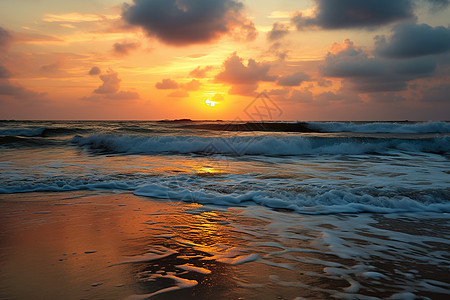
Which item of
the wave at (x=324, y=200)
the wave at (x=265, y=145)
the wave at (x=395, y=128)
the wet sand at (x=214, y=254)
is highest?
the wave at (x=395, y=128)

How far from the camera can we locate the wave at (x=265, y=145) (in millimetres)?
12586

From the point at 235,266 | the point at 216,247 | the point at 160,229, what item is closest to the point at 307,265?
the point at 235,266

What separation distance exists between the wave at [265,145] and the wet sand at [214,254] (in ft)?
27.9

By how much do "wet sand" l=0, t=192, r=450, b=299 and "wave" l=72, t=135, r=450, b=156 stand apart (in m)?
8.51

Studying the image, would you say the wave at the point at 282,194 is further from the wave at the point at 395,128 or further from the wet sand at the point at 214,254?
the wave at the point at 395,128

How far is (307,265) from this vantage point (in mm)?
2340

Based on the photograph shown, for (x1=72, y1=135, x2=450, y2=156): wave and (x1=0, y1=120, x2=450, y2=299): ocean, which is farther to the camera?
(x1=72, y1=135, x2=450, y2=156): wave

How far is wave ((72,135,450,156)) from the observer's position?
1259 cm

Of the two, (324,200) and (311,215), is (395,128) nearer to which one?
(324,200)

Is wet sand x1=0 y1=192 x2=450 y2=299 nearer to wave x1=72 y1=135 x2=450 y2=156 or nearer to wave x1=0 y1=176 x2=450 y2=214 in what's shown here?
wave x1=0 y1=176 x2=450 y2=214

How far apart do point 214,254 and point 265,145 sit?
34.5 feet

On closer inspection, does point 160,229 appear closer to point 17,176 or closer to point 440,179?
point 17,176

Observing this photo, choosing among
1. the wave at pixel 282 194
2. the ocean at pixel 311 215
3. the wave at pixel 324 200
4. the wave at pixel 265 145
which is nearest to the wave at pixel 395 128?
the wave at pixel 265 145

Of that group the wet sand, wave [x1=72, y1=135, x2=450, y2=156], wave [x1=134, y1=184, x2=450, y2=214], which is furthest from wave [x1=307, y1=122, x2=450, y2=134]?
the wet sand
